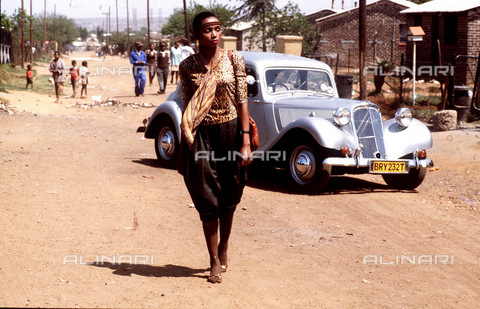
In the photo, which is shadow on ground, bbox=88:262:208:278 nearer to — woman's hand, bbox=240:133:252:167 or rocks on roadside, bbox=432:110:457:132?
woman's hand, bbox=240:133:252:167

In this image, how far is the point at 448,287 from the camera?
4832 millimetres

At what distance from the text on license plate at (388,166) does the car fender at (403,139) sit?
23 cm

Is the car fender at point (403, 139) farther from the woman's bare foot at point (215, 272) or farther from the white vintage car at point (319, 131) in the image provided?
the woman's bare foot at point (215, 272)

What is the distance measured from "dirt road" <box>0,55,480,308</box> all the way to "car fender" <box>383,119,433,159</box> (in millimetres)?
554

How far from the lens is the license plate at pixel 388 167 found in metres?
8.23

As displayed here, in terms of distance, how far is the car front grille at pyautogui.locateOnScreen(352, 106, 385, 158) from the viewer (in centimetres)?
848

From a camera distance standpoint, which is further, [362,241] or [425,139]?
[425,139]

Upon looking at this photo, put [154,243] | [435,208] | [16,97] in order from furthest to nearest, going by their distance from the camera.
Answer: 1. [16,97]
2. [435,208]
3. [154,243]

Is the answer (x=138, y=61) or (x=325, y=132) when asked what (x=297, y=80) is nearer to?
(x=325, y=132)

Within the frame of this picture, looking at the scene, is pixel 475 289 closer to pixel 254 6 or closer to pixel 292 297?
pixel 292 297

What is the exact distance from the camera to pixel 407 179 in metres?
8.91

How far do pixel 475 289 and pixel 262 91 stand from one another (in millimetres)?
4704

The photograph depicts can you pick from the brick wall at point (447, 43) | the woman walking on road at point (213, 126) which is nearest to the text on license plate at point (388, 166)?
the woman walking on road at point (213, 126)

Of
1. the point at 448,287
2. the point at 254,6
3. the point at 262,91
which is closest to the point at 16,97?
the point at 262,91
